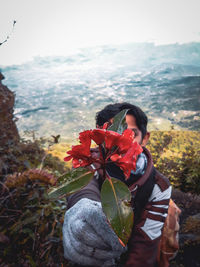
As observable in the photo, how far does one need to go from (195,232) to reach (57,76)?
150 meters

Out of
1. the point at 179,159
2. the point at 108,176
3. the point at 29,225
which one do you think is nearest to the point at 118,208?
the point at 108,176

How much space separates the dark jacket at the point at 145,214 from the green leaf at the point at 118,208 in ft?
2.33

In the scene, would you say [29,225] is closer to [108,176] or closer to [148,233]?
[148,233]

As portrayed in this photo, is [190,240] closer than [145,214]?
No

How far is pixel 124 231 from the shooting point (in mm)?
466

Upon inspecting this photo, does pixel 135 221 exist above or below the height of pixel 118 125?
below

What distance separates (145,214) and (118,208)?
100 cm

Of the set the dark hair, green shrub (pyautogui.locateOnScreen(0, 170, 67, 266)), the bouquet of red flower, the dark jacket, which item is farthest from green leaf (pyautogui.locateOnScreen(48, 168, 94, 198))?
green shrub (pyautogui.locateOnScreen(0, 170, 67, 266))

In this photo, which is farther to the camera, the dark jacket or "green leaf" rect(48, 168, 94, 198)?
the dark jacket

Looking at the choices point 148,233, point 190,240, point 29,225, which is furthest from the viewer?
point 190,240

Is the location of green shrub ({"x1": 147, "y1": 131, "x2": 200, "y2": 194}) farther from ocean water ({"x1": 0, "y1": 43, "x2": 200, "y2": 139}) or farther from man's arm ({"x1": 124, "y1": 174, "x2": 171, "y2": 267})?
ocean water ({"x1": 0, "y1": 43, "x2": 200, "y2": 139})

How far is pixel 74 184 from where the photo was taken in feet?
1.67

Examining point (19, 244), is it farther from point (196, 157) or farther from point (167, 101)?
point (167, 101)

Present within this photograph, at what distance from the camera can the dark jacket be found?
1.23 metres
